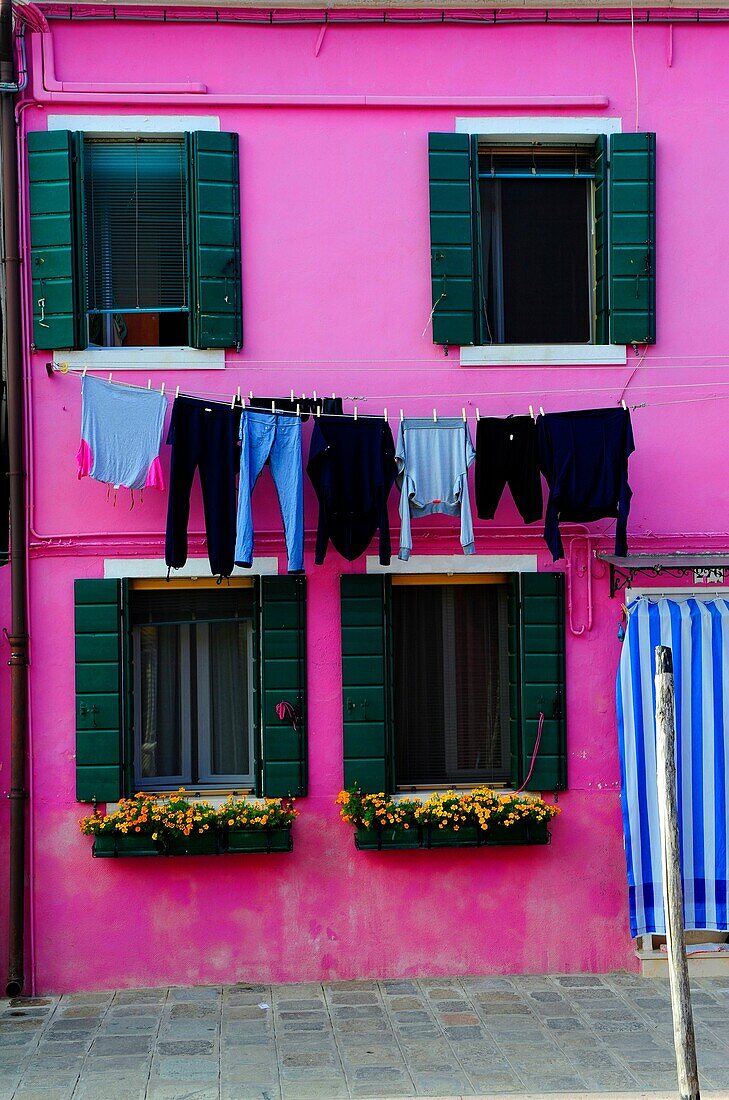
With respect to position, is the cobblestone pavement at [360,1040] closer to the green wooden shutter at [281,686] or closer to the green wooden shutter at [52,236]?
the green wooden shutter at [281,686]

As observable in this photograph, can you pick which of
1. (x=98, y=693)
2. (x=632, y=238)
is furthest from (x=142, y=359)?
(x=632, y=238)

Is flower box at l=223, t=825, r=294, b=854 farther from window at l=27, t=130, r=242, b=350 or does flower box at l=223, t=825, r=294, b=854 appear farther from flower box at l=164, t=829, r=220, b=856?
window at l=27, t=130, r=242, b=350

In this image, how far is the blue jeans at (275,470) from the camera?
796 cm

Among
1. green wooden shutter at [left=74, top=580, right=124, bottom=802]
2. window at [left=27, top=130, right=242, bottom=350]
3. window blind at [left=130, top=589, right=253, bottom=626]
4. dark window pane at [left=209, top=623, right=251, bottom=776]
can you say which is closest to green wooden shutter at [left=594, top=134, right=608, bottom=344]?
window at [left=27, top=130, right=242, bottom=350]

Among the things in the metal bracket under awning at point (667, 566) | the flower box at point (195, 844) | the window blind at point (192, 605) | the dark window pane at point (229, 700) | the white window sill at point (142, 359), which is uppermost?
the white window sill at point (142, 359)

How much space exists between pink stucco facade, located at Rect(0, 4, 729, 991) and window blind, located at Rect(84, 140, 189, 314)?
0.33 metres

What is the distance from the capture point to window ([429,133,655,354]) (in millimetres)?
8508

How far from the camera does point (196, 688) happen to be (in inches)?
344

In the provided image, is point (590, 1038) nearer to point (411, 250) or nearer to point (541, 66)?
point (411, 250)

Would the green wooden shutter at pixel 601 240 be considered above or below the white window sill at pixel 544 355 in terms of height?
above

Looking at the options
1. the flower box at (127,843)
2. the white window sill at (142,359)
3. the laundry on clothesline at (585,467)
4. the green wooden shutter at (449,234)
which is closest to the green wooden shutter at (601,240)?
the laundry on clothesline at (585,467)

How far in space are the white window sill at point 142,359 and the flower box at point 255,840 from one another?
3.23m

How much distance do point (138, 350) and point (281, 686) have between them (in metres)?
2.56

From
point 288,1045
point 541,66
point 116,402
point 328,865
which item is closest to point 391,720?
point 328,865
